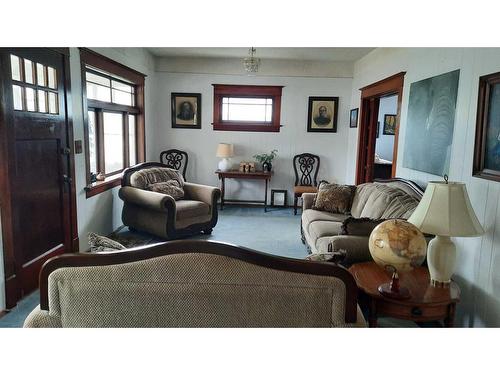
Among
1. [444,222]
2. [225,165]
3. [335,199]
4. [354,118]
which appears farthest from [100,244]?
[354,118]

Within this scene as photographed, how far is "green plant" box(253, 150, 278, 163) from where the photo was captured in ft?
20.9

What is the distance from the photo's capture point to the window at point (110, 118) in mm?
4039

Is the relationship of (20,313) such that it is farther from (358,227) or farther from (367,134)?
(367,134)

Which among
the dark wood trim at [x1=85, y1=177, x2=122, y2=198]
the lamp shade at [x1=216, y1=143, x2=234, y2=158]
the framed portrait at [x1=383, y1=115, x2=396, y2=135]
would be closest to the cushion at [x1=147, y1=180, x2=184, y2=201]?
the dark wood trim at [x1=85, y1=177, x2=122, y2=198]

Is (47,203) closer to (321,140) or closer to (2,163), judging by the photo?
(2,163)

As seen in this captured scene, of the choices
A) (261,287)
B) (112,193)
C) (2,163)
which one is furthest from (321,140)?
(261,287)

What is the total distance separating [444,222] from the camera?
2.01 meters

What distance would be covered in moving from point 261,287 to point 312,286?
0.19 m

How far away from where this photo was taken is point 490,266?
2289 mm

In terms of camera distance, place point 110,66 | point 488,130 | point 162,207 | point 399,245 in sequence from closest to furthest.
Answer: point 399,245
point 488,130
point 162,207
point 110,66

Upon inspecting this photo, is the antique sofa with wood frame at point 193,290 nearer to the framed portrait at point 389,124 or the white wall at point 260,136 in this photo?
the white wall at point 260,136

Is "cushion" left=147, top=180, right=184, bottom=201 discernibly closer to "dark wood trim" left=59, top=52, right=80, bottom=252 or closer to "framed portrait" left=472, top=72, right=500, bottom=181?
"dark wood trim" left=59, top=52, right=80, bottom=252

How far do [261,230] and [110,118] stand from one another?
2511mm

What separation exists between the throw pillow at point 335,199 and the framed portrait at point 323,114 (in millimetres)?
2465
